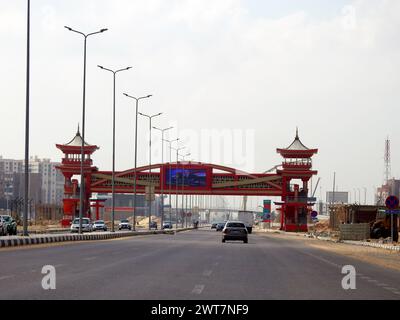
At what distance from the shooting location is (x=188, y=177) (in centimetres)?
13588

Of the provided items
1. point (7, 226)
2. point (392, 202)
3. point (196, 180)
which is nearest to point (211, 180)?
point (196, 180)

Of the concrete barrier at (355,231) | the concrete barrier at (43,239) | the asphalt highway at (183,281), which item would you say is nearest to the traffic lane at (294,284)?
the asphalt highway at (183,281)

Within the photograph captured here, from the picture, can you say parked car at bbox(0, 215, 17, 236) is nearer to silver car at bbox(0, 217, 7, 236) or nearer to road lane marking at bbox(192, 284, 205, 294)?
silver car at bbox(0, 217, 7, 236)

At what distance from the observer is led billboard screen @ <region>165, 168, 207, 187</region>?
442 ft

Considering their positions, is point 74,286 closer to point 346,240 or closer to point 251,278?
point 251,278

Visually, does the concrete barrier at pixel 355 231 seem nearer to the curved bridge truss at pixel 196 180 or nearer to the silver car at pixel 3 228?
the silver car at pixel 3 228

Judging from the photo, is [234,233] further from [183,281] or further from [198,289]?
[198,289]

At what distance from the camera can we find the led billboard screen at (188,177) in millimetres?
134625

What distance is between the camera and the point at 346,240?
7088 cm

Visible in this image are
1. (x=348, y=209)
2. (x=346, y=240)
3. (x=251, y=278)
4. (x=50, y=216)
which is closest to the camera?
(x=251, y=278)

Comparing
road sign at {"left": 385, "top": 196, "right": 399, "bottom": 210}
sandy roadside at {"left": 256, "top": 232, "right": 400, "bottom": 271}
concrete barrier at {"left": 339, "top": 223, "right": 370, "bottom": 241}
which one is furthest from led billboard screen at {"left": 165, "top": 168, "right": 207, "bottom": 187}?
road sign at {"left": 385, "top": 196, "right": 399, "bottom": 210}
